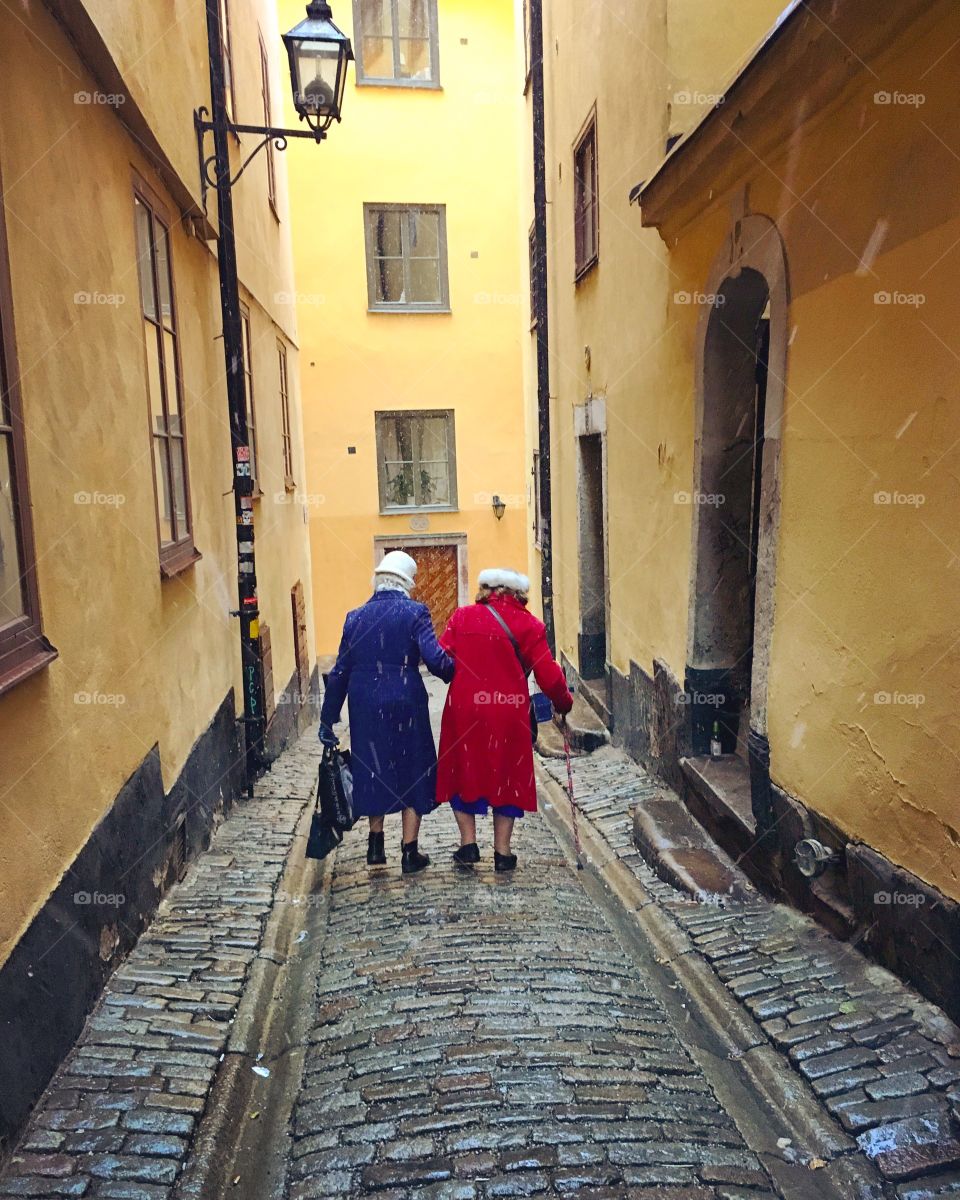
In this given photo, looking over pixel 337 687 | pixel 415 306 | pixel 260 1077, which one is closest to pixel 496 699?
pixel 337 687

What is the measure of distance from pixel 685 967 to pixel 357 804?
206cm

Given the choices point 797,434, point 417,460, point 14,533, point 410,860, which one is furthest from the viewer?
point 417,460

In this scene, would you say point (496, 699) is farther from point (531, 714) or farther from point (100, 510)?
point (100, 510)

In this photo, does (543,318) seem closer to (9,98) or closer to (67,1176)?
(9,98)

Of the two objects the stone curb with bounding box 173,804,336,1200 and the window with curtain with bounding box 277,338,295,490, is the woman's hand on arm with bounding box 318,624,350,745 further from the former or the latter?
the window with curtain with bounding box 277,338,295,490

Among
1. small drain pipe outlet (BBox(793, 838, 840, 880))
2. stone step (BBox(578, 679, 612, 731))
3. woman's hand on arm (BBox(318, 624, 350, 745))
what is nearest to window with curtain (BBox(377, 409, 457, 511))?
stone step (BBox(578, 679, 612, 731))

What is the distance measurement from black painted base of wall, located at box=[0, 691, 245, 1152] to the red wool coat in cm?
155

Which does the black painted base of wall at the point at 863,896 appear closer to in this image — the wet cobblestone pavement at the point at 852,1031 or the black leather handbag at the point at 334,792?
the wet cobblestone pavement at the point at 852,1031

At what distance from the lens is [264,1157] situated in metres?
Result: 3.02

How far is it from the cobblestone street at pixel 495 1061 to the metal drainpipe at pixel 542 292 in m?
7.05

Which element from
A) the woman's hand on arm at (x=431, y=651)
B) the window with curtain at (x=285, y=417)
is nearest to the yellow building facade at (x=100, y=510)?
the woman's hand on arm at (x=431, y=651)

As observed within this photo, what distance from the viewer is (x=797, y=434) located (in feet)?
14.4

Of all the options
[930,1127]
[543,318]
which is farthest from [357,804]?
[543,318]

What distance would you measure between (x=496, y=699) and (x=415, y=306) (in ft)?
43.4
